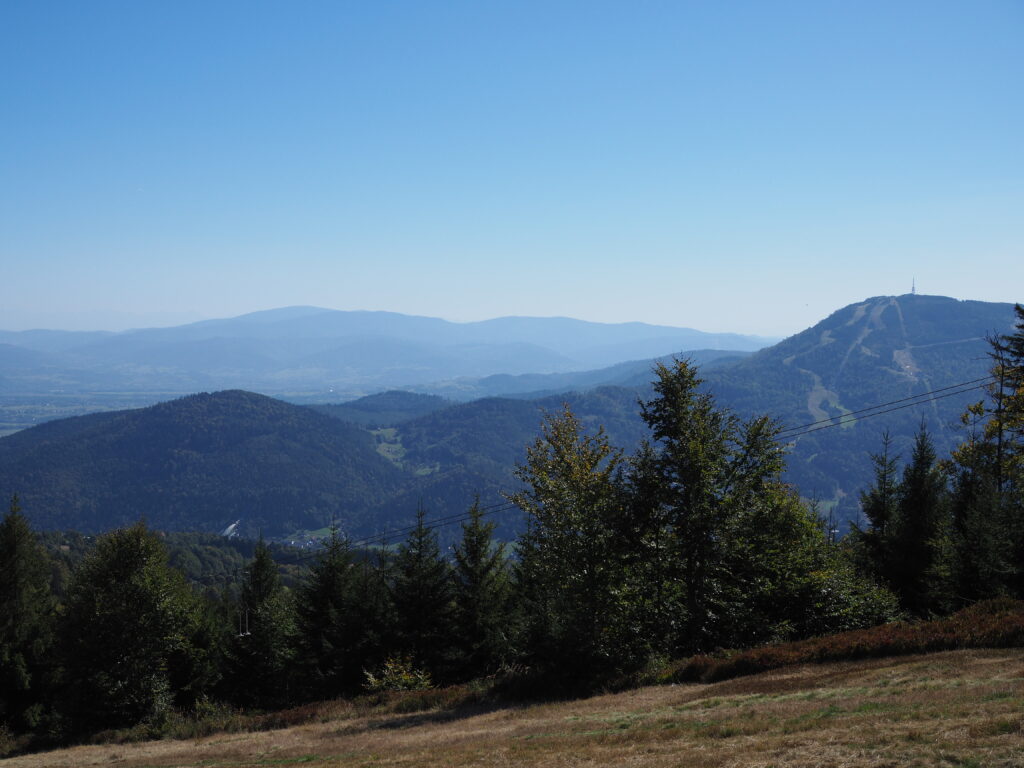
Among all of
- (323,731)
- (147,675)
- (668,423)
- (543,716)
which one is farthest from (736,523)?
(147,675)

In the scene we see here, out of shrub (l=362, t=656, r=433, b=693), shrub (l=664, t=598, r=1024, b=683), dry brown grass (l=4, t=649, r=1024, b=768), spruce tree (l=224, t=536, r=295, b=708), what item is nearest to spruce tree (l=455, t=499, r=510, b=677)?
shrub (l=362, t=656, r=433, b=693)

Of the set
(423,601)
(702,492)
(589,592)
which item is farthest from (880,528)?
(423,601)

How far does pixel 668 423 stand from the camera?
2316cm

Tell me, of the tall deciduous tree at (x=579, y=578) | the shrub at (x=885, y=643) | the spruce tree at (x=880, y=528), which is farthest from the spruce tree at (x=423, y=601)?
the spruce tree at (x=880, y=528)

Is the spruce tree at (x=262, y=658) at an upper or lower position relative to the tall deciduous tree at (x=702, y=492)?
lower

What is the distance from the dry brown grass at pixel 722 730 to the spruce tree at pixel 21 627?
14731 millimetres

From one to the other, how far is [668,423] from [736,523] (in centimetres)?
385

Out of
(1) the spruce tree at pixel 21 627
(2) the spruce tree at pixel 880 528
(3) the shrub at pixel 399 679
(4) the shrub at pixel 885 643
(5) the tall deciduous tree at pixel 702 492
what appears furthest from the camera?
(1) the spruce tree at pixel 21 627

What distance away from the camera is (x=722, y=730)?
13.2 m

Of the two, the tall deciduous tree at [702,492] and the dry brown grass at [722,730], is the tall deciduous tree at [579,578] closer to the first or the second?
the tall deciduous tree at [702,492]

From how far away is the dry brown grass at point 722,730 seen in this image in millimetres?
10680

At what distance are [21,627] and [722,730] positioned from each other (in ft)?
123

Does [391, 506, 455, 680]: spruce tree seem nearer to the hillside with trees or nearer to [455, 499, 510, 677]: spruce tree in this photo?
the hillside with trees

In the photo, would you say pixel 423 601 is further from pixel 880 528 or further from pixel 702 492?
pixel 880 528
